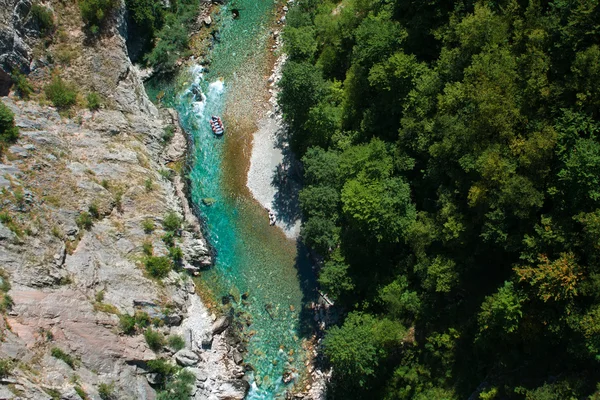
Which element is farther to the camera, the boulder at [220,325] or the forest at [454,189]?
the boulder at [220,325]

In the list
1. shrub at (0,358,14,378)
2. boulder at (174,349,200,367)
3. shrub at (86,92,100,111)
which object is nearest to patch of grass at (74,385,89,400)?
shrub at (0,358,14,378)

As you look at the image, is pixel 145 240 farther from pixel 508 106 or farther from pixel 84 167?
pixel 508 106

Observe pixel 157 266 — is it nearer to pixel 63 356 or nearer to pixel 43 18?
pixel 63 356

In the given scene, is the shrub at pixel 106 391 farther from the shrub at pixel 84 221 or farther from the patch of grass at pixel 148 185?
the patch of grass at pixel 148 185

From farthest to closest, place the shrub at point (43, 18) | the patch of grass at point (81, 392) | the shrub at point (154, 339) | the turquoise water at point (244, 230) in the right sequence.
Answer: the turquoise water at point (244, 230), the shrub at point (43, 18), the shrub at point (154, 339), the patch of grass at point (81, 392)

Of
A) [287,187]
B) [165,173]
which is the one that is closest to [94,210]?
[165,173]

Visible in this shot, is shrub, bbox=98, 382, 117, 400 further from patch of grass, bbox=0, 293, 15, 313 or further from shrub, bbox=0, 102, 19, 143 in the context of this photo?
shrub, bbox=0, 102, 19, 143

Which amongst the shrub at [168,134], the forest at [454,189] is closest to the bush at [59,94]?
the shrub at [168,134]
